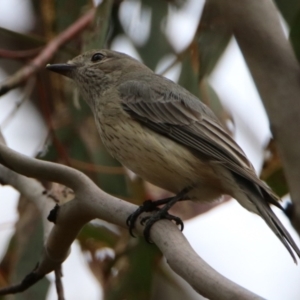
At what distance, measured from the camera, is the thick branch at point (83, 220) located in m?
1.88

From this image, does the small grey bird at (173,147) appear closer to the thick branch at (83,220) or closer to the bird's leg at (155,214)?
the bird's leg at (155,214)

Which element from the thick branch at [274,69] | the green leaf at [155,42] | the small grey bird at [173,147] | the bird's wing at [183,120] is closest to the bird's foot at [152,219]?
the small grey bird at [173,147]

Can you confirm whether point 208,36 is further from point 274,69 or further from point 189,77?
point 189,77

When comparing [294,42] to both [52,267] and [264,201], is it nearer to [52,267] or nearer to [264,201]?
[264,201]

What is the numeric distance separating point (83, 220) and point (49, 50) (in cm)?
142

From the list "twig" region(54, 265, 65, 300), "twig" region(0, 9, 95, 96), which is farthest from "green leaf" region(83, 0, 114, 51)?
"twig" region(54, 265, 65, 300)

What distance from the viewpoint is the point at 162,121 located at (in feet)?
10.1

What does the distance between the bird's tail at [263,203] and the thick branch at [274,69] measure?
61 centimetres

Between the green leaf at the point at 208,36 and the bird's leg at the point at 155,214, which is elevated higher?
the green leaf at the point at 208,36

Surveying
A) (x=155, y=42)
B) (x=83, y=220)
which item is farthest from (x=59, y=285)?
(x=155, y=42)

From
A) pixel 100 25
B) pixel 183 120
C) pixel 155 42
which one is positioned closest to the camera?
pixel 183 120

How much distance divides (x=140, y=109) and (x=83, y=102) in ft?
2.73

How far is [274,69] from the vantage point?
187cm

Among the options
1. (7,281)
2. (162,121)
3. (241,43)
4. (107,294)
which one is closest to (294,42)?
(241,43)
